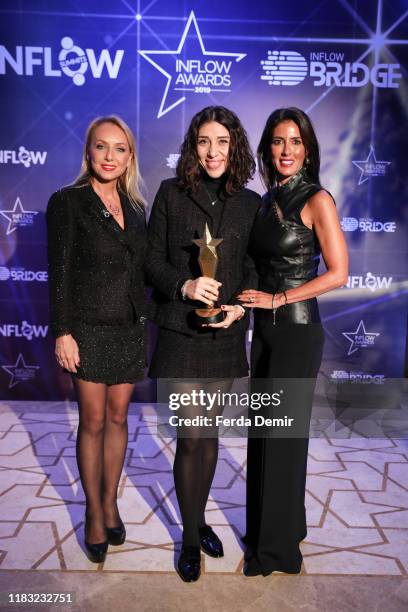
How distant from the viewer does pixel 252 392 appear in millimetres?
2461

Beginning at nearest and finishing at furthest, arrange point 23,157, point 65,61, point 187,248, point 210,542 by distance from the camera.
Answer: point 187,248 < point 210,542 < point 65,61 < point 23,157

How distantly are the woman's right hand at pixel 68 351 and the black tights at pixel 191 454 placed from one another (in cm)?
42

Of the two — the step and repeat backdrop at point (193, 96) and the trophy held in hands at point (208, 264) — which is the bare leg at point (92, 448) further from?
the step and repeat backdrop at point (193, 96)

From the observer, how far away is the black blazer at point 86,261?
2.34 meters

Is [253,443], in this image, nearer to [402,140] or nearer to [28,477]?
[28,477]

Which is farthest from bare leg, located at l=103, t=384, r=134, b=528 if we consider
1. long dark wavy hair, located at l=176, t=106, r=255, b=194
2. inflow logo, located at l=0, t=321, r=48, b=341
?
inflow logo, located at l=0, t=321, r=48, b=341

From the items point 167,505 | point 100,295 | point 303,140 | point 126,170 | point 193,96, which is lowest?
point 167,505

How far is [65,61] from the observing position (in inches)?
176

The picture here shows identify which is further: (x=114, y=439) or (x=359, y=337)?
(x=359, y=337)

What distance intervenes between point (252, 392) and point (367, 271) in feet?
8.92

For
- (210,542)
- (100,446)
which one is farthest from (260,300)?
(210,542)

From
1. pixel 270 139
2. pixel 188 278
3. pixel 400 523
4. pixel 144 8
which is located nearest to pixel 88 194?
pixel 188 278

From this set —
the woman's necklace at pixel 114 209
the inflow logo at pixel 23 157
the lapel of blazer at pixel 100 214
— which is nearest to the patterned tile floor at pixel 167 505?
the lapel of blazer at pixel 100 214

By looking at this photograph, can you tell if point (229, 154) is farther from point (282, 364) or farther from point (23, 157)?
point (23, 157)
